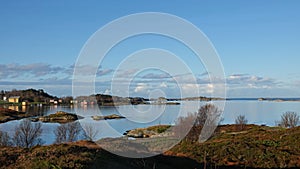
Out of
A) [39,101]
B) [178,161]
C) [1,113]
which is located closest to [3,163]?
[178,161]

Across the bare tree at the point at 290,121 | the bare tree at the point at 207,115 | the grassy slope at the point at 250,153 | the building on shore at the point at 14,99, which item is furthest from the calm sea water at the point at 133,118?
the building on shore at the point at 14,99

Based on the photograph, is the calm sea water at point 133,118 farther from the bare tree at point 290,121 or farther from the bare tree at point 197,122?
the bare tree at point 290,121

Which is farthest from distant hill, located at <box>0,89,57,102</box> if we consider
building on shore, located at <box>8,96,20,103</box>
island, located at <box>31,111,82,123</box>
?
island, located at <box>31,111,82,123</box>

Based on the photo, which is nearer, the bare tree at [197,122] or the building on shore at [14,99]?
the bare tree at [197,122]

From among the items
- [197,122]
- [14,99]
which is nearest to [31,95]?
[14,99]

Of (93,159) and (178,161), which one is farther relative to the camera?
(178,161)

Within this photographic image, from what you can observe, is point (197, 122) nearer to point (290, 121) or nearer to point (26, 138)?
point (26, 138)

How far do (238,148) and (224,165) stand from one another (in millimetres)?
3909

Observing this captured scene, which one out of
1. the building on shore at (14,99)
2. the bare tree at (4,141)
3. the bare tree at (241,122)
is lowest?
the bare tree at (4,141)

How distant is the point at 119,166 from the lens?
14.8 m

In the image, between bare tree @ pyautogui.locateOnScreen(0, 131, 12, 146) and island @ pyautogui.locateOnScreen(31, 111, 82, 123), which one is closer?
bare tree @ pyautogui.locateOnScreen(0, 131, 12, 146)

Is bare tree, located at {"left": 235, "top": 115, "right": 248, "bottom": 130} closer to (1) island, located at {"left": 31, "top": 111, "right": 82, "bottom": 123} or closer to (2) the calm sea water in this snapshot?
(2) the calm sea water

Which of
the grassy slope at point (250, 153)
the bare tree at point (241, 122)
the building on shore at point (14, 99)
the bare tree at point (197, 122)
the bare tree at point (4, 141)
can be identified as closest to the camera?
the grassy slope at point (250, 153)

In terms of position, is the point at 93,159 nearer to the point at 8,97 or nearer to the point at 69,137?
the point at 69,137
